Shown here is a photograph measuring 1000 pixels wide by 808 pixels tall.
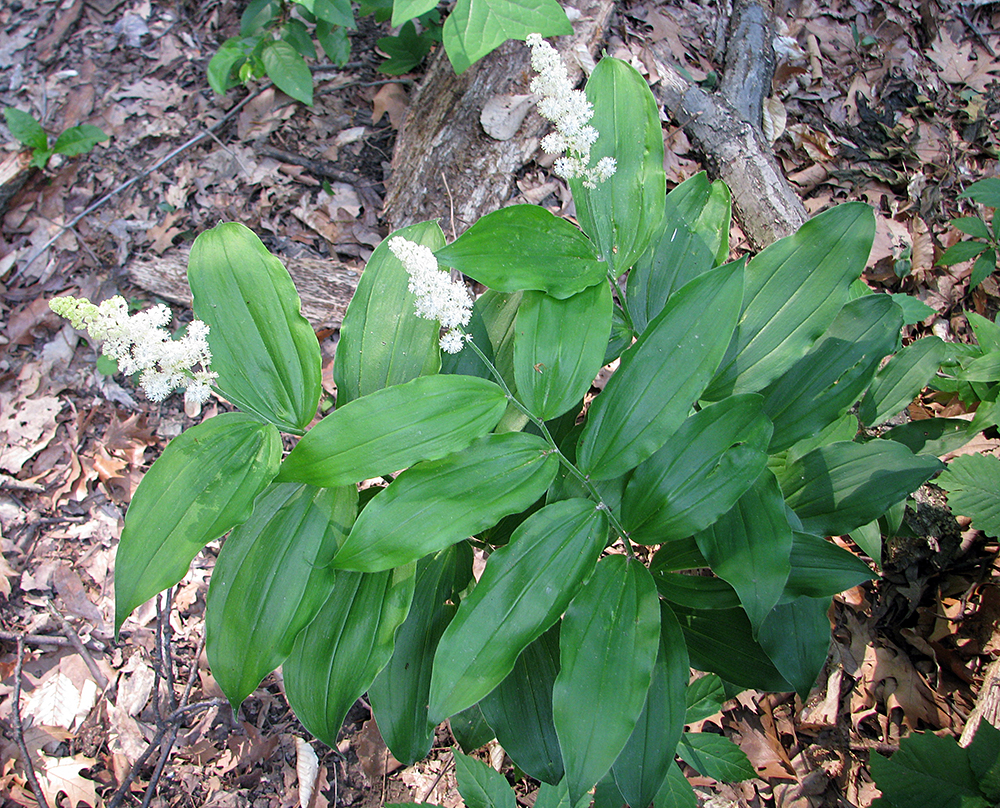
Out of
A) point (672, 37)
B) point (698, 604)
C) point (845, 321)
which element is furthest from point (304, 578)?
point (672, 37)

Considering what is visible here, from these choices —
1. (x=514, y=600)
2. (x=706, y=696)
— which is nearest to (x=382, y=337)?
(x=514, y=600)

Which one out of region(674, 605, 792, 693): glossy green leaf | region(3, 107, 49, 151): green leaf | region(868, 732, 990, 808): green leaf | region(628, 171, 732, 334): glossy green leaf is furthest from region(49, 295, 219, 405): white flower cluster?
region(3, 107, 49, 151): green leaf

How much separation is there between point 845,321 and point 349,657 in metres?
1.64

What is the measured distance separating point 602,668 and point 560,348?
0.78 meters

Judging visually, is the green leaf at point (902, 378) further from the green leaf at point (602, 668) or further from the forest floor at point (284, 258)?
the green leaf at point (602, 668)

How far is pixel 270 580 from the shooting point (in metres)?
1.53

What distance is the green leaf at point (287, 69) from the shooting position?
11.3 ft

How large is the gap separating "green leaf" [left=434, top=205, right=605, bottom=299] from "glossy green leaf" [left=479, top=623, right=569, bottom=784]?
3.27ft

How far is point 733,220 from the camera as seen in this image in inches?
128

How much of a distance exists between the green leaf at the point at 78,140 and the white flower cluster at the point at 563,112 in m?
3.46

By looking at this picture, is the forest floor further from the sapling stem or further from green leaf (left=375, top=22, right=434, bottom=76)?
the sapling stem

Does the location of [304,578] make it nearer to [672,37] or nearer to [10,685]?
[10,685]

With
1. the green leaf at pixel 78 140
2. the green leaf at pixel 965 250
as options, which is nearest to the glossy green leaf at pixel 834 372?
the green leaf at pixel 965 250

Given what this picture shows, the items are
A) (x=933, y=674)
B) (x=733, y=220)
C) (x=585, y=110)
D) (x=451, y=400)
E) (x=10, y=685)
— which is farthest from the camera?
(x=733, y=220)
